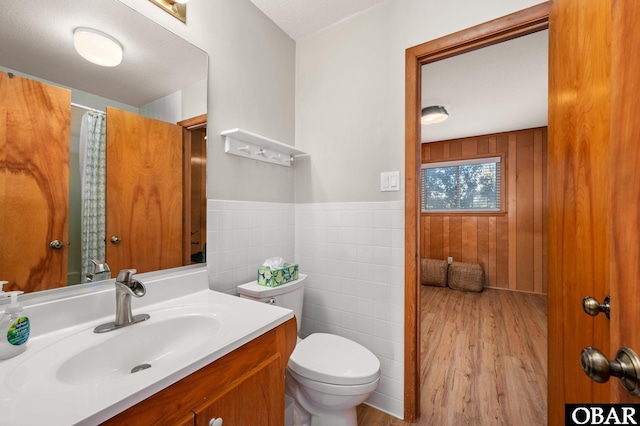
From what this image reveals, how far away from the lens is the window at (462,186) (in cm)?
393

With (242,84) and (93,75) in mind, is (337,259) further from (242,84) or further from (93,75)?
(93,75)

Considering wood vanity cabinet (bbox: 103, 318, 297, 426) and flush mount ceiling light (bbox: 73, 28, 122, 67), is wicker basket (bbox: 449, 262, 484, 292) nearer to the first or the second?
wood vanity cabinet (bbox: 103, 318, 297, 426)

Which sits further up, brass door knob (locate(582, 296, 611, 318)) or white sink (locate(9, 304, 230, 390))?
brass door knob (locate(582, 296, 611, 318))

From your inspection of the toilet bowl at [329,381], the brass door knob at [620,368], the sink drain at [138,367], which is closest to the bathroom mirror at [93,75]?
the sink drain at [138,367]

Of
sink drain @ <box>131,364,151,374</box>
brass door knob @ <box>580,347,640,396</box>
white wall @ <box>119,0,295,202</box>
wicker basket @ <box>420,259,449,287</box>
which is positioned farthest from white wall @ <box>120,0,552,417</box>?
wicker basket @ <box>420,259,449,287</box>

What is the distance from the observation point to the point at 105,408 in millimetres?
476

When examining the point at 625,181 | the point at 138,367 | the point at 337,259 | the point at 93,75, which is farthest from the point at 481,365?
the point at 93,75

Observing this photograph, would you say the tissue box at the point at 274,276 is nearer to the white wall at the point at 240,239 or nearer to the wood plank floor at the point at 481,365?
the white wall at the point at 240,239

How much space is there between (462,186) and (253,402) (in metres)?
4.26

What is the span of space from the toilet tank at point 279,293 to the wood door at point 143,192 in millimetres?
353

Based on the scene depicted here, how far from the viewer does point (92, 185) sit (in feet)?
3.03

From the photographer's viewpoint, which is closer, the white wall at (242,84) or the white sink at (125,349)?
the white sink at (125,349)

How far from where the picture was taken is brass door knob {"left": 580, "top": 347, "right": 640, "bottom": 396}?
0.38 meters

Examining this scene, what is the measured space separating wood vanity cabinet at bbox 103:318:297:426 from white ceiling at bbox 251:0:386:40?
5.69 feet
